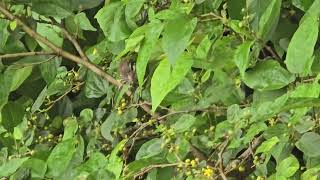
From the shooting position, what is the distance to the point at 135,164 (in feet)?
3.83

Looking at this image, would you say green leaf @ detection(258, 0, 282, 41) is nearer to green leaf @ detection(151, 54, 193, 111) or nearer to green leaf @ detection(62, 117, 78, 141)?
green leaf @ detection(151, 54, 193, 111)

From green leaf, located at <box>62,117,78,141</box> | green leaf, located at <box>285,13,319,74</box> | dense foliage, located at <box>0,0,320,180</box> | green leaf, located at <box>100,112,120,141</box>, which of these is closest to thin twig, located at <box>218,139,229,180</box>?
dense foliage, located at <box>0,0,320,180</box>

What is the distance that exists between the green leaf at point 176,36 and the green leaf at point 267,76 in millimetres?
130

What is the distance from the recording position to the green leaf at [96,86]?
4.79 feet

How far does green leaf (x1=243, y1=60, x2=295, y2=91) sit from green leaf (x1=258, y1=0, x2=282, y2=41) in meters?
0.05

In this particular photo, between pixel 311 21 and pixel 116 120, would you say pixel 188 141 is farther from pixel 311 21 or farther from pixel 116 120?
pixel 311 21

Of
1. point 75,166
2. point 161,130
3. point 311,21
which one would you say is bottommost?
point 75,166

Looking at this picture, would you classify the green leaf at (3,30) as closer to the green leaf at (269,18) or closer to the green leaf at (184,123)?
the green leaf at (184,123)

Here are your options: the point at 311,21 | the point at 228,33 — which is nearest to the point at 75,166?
the point at 228,33

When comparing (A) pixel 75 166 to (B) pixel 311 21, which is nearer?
(B) pixel 311 21

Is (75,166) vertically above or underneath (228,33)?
underneath

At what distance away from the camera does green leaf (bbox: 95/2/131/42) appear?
124cm

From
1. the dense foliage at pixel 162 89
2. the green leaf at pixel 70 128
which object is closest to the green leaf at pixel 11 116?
the dense foliage at pixel 162 89

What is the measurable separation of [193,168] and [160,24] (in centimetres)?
26
